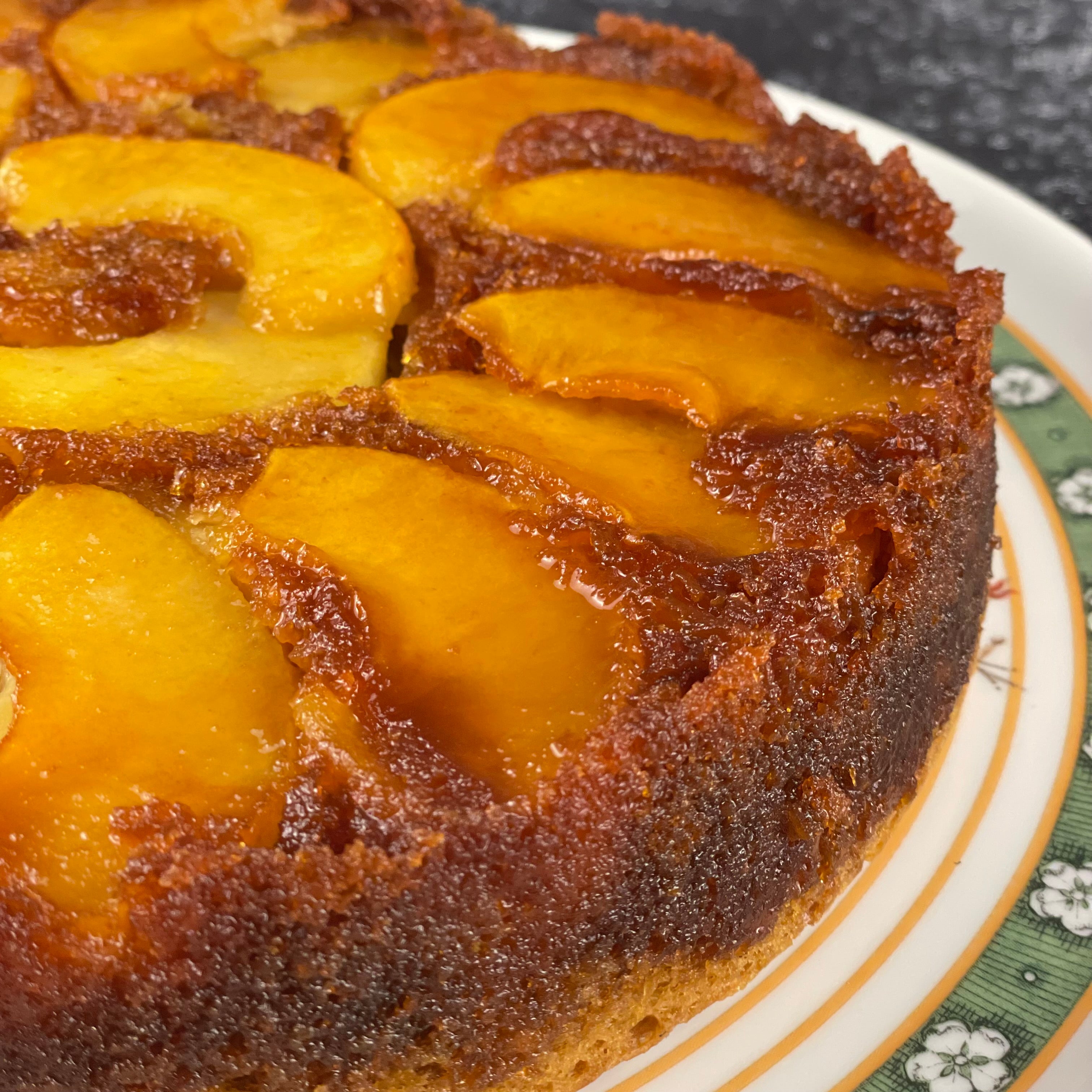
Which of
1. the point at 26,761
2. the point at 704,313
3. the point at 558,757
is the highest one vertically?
the point at 704,313

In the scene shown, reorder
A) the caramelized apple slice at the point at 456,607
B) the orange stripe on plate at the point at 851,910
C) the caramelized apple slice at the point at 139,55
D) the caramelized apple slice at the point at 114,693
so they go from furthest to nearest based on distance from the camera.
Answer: the caramelized apple slice at the point at 139,55 → the orange stripe on plate at the point at 851,910 → the caramelized apple slice at the point at 456,607 → the caramelized apple slice at the point at 114,693

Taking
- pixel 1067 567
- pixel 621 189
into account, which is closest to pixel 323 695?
pixel 621 189

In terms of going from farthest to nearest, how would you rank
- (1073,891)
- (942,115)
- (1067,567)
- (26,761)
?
(942,115) < (1067,567) < (1073,891) < (26,761)

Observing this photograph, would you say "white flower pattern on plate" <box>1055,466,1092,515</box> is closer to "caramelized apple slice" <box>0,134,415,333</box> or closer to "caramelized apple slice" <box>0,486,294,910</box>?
"caramelized apple slice" <box>0,134,415,333</box>

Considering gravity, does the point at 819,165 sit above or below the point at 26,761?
above

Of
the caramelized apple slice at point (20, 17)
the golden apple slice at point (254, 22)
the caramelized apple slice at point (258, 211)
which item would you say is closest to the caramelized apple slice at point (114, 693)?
the caramelized apple slice at point (258, 211)

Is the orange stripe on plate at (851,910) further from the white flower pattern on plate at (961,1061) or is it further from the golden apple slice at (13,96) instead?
the golden apple slice at (13,96)

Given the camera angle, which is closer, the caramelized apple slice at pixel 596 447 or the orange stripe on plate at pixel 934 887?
the caramelized apple slice at pixel 596 447

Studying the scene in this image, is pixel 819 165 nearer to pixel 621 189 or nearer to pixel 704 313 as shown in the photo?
pixel 621 189
